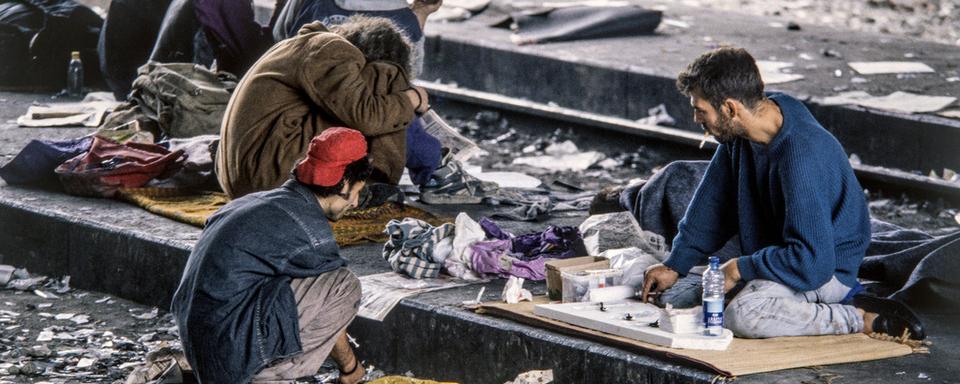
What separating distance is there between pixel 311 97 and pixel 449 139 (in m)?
1.62

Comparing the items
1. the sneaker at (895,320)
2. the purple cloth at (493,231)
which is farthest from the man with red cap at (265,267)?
the sneaker at (895,320)

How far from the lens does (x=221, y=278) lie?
5613 mm

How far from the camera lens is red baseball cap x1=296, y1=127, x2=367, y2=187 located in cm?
561

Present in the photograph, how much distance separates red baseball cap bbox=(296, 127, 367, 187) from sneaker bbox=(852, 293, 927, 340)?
82.5 inches

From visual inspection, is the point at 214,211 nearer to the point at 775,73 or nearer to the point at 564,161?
the point at 564,161

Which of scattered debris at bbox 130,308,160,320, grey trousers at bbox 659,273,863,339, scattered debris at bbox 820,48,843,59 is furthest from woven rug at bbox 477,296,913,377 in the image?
scattered debris at bbox 820,48,843,59

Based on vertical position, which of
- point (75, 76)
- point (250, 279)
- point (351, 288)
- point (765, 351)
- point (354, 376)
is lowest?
point (75, 76)

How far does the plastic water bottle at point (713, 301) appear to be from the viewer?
5914 mm

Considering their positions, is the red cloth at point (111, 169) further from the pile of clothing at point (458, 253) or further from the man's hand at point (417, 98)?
the pile of clothing at point (458, 253)

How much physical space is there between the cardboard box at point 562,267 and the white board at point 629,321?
0.72ft

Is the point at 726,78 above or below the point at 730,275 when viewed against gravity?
above

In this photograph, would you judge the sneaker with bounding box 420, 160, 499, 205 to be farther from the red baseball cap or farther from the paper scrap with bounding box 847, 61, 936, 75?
the paper scrap with bounding box 847, 61, 936, 75

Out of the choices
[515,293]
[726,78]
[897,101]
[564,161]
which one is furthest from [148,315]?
[897,101]

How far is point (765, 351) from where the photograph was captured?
5902 millimetres
